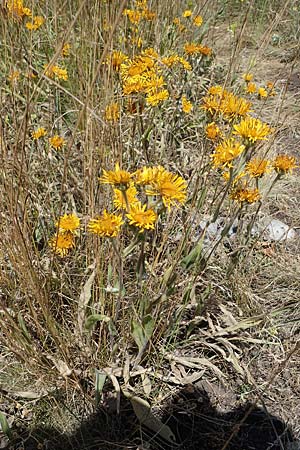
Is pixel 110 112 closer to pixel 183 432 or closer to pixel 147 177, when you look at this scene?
pixel 147 177

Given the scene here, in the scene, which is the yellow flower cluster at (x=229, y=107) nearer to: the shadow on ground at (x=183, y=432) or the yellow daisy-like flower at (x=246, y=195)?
the yellow daisy-like flower at (x=246, y=195)

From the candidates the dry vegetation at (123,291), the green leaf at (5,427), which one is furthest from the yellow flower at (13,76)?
the green leaf at (5,427)

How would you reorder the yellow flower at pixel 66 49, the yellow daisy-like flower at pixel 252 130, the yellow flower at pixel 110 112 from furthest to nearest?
the yellow flower at pixel 66 49, the yellow flower at pixel 110 112, the yellow daisy-like flower at pixel 252 130

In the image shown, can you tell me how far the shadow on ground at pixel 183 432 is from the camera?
3.14ft

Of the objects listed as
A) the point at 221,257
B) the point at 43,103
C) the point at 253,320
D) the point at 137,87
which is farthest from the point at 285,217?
the point at 43,103

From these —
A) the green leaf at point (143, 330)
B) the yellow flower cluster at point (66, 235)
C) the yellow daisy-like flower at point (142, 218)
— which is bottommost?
the green leaf at point (143, 330)

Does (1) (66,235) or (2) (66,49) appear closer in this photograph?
(1) (66,235)

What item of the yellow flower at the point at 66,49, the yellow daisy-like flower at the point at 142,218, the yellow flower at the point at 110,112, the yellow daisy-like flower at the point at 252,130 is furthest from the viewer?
the yellow flower at the point at 66,49

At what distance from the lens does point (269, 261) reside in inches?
55.8

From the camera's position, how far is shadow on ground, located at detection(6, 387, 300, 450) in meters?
0.96

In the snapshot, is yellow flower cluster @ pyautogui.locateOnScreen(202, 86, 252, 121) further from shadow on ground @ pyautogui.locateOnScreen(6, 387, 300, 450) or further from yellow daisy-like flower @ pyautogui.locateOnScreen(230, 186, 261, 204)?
shadow on ground @ pyautogui.locateOnScreen(6, 387, 300, 450)

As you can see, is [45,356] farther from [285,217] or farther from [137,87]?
[285,217]

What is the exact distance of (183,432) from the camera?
3.32 ft

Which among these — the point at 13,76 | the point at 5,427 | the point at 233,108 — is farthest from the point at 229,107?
the point at 5,427
